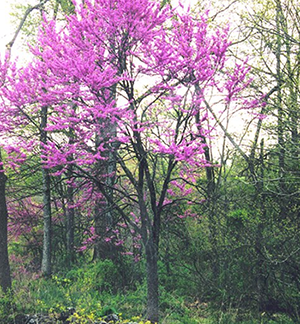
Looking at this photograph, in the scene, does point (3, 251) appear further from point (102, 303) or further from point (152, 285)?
point (152, 285)

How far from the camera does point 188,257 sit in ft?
33.2

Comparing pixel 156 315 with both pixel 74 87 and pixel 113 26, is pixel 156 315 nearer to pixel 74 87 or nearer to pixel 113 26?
pixel 74 87

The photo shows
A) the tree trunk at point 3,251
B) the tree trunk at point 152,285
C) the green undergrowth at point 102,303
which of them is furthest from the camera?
the tree trunk at point 3,251

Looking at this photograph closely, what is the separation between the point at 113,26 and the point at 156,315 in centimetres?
565

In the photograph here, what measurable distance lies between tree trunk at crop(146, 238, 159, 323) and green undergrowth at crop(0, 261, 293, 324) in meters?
0.19

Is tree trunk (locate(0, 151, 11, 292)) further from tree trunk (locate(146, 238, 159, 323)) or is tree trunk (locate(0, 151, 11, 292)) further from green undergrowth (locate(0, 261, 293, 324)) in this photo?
tree trunk (locate(146, 238, 159, 323))

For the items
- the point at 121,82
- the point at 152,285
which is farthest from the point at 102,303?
the point at 121,82

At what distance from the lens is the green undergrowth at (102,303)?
6871 mm

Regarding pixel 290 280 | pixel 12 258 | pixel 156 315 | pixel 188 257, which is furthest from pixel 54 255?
pixel 290 280

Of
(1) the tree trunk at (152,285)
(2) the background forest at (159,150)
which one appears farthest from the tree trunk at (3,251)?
(1) the tree trunk at (152,285)

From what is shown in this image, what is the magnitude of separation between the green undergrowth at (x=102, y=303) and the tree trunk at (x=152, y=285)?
0.19m

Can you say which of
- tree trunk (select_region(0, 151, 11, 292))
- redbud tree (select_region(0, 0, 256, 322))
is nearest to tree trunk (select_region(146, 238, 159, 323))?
redbud tree (select_region(0, 0, 256, 322))

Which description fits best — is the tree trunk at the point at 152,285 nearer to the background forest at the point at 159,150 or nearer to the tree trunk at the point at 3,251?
the background forest at the point at 159,150

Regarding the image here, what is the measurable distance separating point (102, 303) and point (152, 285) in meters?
1.30
